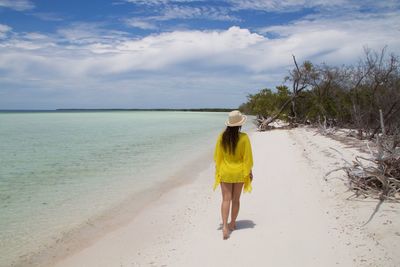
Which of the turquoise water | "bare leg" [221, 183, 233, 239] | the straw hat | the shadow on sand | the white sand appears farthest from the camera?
the turquoise water

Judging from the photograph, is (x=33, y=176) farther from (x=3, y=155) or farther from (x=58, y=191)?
(x=3, y=155)

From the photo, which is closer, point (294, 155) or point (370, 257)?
point (370, 257)

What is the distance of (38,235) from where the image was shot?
6.02 meters

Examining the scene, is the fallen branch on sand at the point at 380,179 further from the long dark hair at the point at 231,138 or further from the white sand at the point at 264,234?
the long dark hair at the point at 231,138

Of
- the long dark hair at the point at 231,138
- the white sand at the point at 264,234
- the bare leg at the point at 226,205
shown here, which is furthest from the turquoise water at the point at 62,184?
the long dark hair at the point at 231,138

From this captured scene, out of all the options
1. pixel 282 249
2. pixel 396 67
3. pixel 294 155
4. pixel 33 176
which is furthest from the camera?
pixel 396 67

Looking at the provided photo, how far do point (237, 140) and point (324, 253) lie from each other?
1.68 metres

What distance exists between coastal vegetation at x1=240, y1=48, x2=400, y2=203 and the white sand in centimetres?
54

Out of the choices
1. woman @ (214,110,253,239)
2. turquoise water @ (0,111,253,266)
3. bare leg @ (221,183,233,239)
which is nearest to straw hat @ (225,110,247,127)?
woman @ (214,110,253,239)

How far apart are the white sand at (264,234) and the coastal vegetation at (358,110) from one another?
539 mm

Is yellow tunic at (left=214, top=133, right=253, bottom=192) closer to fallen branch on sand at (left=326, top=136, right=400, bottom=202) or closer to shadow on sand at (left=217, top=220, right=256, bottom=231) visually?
shadow on sand at (left=217, top=220, right=256, bottom=231)

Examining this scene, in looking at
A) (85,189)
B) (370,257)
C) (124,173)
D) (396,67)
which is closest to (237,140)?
(370,257)

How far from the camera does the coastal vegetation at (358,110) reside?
244 inches

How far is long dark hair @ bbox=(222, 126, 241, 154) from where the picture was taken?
4.64 m
